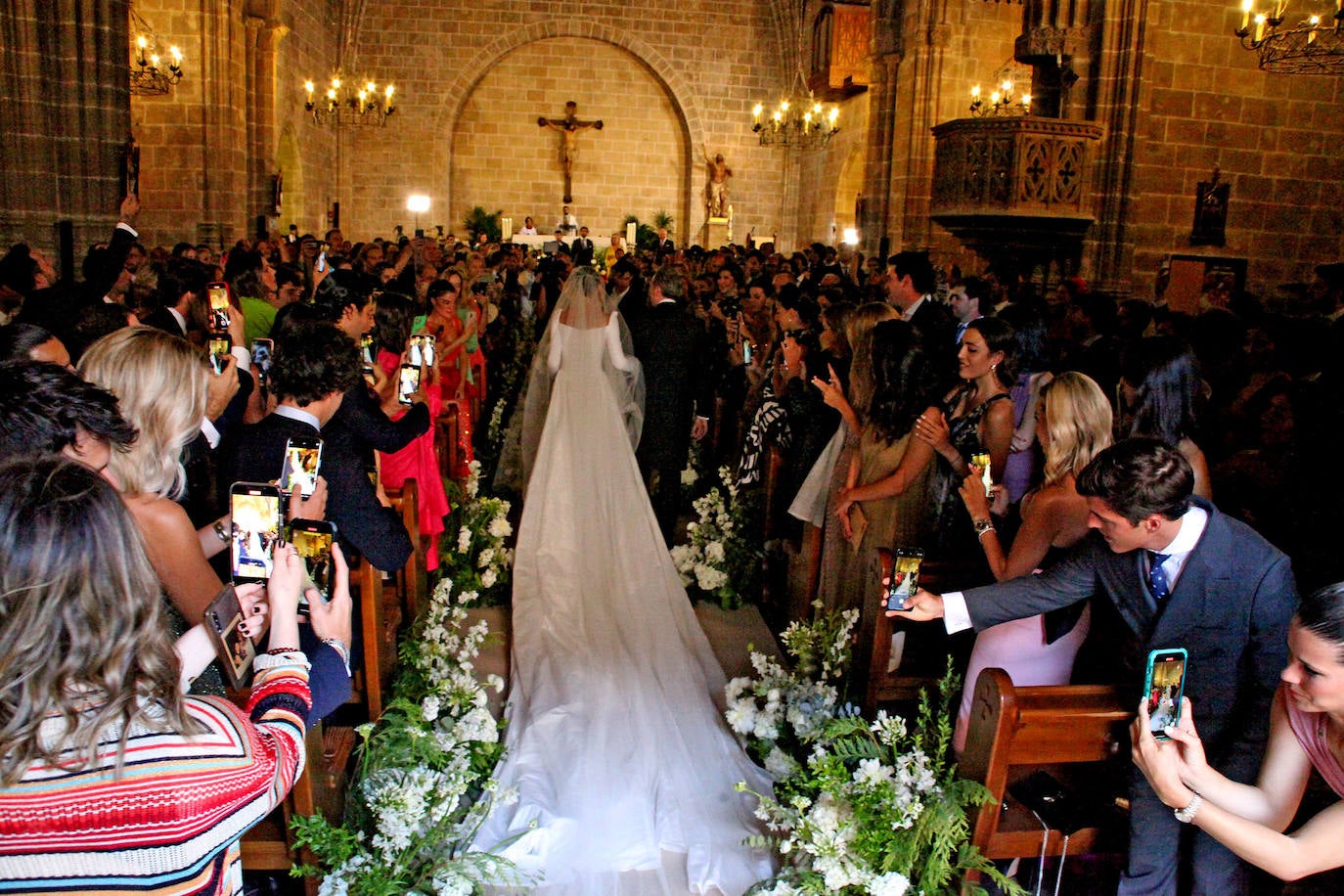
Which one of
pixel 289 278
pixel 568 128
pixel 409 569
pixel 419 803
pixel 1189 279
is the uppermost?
pixel 568 128

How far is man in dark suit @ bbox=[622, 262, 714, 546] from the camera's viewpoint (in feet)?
22.8

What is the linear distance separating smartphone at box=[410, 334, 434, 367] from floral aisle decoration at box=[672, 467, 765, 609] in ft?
6.23

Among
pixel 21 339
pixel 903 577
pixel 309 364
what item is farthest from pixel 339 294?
pixel 903 577

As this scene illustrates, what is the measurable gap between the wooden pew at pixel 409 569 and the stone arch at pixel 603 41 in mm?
19332

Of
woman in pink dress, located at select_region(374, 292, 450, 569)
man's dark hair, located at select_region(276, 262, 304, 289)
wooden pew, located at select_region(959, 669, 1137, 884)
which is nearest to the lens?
wooden pew, located at select_region(959, 669, 1137, 884)

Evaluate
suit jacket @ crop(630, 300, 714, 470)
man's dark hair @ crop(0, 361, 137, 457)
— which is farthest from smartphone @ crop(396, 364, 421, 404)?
suit jacket @ crop(630, 300, 714, 470)

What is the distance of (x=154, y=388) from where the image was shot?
2.62 m

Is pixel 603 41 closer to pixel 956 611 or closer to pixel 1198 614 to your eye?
pixel 956 611

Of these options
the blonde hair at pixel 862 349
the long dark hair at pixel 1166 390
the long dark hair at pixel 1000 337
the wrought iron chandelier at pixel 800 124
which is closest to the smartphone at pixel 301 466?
the blonde hair at pixel 862 349

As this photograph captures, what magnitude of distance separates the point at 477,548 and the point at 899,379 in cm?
275

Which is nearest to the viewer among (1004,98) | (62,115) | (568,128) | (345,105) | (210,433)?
(210,433)

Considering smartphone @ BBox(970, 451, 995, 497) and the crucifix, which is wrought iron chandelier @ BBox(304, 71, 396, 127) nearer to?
the crucifix

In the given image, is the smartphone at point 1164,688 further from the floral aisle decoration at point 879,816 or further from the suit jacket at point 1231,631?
the floral aisle decoration at point 879,816

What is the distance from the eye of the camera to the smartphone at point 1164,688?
215cm
